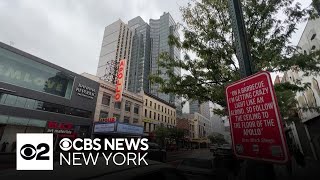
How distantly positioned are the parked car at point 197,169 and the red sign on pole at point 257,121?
695 cm

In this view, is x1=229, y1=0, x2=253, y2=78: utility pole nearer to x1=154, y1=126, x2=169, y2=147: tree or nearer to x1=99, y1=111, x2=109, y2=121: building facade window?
x1=99, y1=111, x2=109, y2=121: building facade window

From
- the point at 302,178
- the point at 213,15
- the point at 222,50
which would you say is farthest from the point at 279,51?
the point at 302,178

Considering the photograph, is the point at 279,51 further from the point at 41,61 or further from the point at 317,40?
the point at 41,61

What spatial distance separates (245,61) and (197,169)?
25.4 feet

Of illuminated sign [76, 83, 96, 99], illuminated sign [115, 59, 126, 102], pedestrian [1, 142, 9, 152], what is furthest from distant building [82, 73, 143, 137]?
pedestrian [1, 142, 9, 152]

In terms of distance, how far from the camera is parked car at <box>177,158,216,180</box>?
352 inches

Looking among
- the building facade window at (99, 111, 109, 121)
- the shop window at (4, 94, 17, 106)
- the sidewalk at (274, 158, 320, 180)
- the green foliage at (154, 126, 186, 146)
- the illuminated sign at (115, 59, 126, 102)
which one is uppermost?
the illuminated sign at (115, 59, 126, 102)

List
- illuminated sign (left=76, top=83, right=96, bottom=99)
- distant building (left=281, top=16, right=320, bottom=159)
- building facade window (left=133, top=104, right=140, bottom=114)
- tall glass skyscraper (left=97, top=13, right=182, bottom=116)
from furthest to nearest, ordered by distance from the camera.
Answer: tall glass skyscraper (left=97, top=13, right=182, bottom=116), building facade window (left=133, top=104, right=140, bottom=114), illuminated sign (left=76, top=83, right=96, bottom=99), distant building (left=281, top=16, right=320, bottom=159)

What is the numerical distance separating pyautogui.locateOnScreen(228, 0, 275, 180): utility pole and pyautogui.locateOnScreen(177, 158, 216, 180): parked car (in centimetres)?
650

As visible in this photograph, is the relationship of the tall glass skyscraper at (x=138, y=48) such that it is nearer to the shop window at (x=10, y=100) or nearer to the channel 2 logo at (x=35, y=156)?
the shop window at (x=10, y=100)

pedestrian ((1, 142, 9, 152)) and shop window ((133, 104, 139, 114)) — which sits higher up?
shop window ((133, 104, 139, 114))

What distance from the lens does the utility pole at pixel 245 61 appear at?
7.76ft

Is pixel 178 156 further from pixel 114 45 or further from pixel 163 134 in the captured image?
pixel 114 45

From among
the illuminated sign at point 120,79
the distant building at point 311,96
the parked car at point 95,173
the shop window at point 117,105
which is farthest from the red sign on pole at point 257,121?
the shop window at point 117,105
